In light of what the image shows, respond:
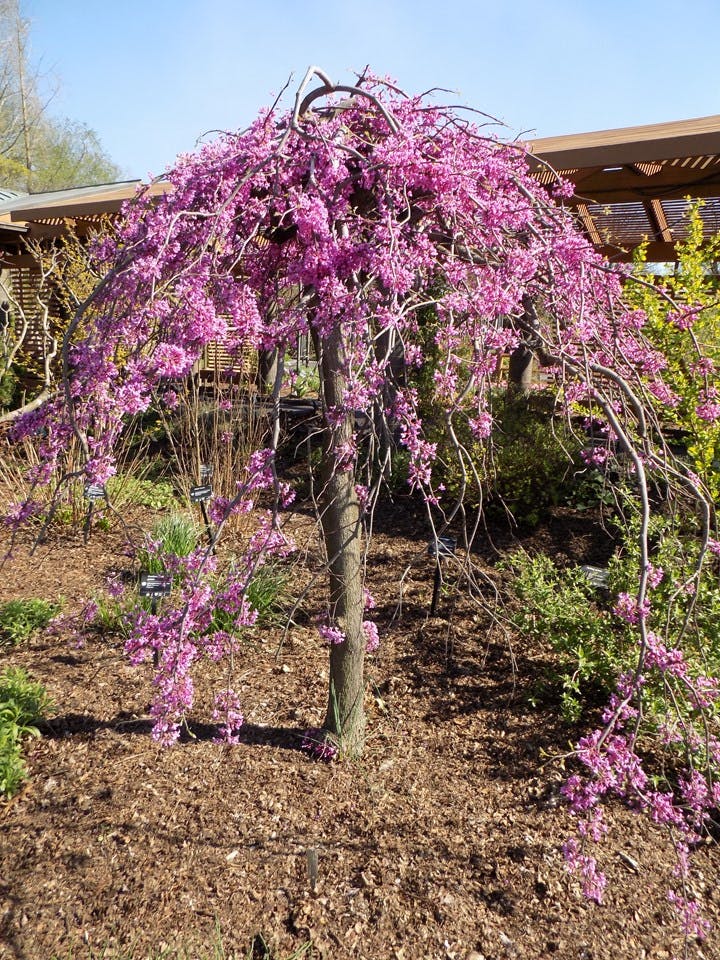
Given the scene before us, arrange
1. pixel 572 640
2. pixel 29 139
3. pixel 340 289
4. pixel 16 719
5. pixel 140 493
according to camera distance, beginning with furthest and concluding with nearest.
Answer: pixel 29 139 → pixel 140 493 → pixel 572 640 → pixel 16 719 → pixel 340 289

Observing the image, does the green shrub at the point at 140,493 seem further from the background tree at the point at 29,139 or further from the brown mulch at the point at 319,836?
the background tree at the point at 29,139

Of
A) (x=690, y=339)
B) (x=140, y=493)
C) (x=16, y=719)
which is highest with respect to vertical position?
(x=690, y=339)

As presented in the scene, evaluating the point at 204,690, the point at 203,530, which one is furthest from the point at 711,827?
the point at 203,530

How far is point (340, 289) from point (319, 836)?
70.8 inches

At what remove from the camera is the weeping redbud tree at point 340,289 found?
1.62 meters

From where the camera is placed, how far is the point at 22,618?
11.9ft

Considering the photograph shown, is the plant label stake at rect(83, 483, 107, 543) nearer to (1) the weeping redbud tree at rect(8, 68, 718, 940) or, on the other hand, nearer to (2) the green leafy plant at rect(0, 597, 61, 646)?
(1) the weeping redbud tree at rect(8, 68, 718, 940)

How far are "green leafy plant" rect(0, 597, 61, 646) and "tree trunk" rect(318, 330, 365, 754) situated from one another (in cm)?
192

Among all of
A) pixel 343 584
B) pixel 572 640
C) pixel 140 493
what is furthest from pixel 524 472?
pixel 140 493

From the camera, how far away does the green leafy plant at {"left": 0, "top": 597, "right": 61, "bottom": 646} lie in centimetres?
360

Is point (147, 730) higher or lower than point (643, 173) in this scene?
lower

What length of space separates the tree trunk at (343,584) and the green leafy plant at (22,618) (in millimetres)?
1924

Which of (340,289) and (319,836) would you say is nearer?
(340,289)

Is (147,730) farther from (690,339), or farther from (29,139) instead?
(29,139)
